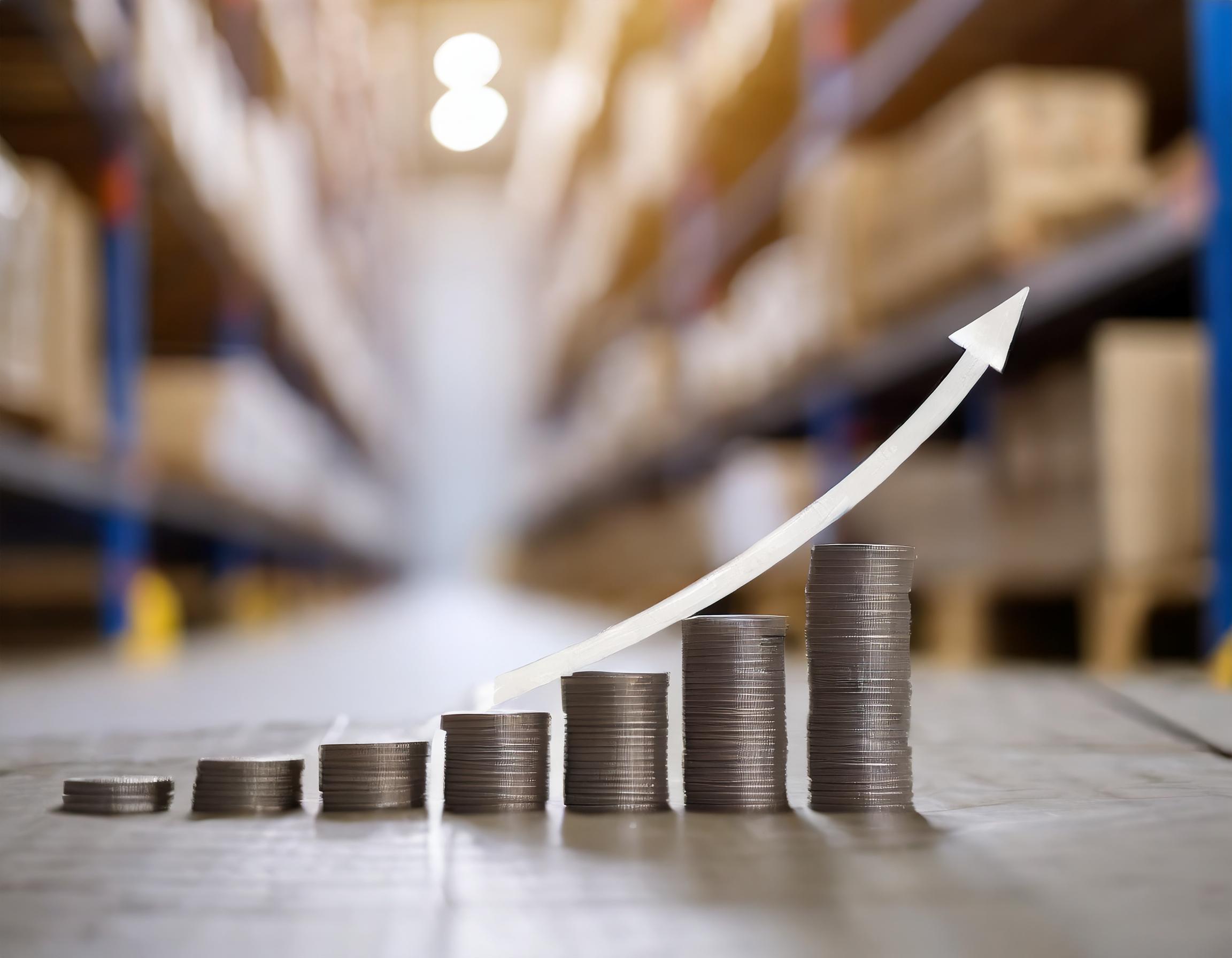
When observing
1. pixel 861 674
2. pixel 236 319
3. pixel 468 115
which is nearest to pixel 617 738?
pixel 861 674

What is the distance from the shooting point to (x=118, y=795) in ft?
4.07

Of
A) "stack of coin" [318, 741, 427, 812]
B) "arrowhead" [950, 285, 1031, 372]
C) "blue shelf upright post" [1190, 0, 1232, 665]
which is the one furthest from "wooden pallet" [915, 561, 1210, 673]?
"stack of coin" [318, 741, 427, 812]

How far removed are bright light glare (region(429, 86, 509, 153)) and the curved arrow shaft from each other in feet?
38.0

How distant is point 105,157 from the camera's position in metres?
4.06

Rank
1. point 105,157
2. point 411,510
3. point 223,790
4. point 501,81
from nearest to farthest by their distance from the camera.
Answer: point 223,790
point 105,157
point 501,81
point 411,510

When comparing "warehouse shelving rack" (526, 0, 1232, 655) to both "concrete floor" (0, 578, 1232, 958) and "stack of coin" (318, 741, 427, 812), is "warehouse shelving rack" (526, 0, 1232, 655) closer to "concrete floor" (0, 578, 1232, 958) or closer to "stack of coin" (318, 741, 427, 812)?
"concrete floor" (0, 578, 1232, 958)

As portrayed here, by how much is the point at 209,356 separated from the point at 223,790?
6.89 m

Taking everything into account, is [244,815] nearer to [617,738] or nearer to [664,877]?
[617,738]

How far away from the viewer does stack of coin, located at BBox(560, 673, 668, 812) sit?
1216mm

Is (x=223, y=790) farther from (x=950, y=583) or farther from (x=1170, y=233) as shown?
(x=950, y=583)

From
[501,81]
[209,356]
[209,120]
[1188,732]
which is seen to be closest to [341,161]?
[209,356]

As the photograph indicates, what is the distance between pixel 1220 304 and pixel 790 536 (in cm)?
175

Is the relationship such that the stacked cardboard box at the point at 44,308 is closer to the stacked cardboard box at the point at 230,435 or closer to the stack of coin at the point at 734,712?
the stacked cardboard box at the point at 230,435

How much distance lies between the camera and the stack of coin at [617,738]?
1216 millimetres
